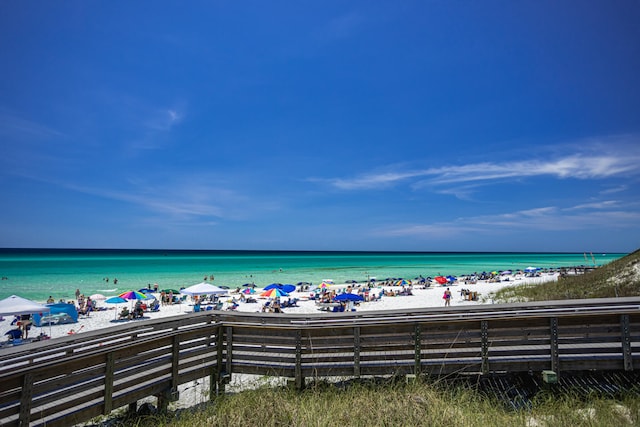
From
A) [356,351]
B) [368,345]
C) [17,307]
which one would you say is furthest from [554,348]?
[17,307]

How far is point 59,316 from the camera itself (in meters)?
18.3

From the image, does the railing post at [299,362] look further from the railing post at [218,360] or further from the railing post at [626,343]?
the railing post at [626,343]

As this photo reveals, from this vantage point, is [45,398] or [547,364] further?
[547,364]

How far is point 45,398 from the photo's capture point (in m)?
4.59

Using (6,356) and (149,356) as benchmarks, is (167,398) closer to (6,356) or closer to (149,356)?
(149,356)

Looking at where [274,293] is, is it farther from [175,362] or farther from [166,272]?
[166,272]

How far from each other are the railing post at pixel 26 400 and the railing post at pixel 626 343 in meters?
8.90

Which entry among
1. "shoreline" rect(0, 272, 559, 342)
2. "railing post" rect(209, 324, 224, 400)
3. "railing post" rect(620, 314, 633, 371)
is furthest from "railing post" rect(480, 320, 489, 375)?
"shoreline" rect(0, 272, 559, 342)

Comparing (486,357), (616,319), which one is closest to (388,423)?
(486,357)

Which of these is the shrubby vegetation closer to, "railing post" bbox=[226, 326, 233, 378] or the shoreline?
"railing post" bbox=[226, 326, 233, 378]

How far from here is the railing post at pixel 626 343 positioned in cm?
614

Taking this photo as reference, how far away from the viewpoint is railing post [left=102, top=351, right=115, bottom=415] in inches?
209

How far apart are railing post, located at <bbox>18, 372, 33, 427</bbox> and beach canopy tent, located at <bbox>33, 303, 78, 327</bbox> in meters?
14.5

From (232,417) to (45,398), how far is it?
269 cm
